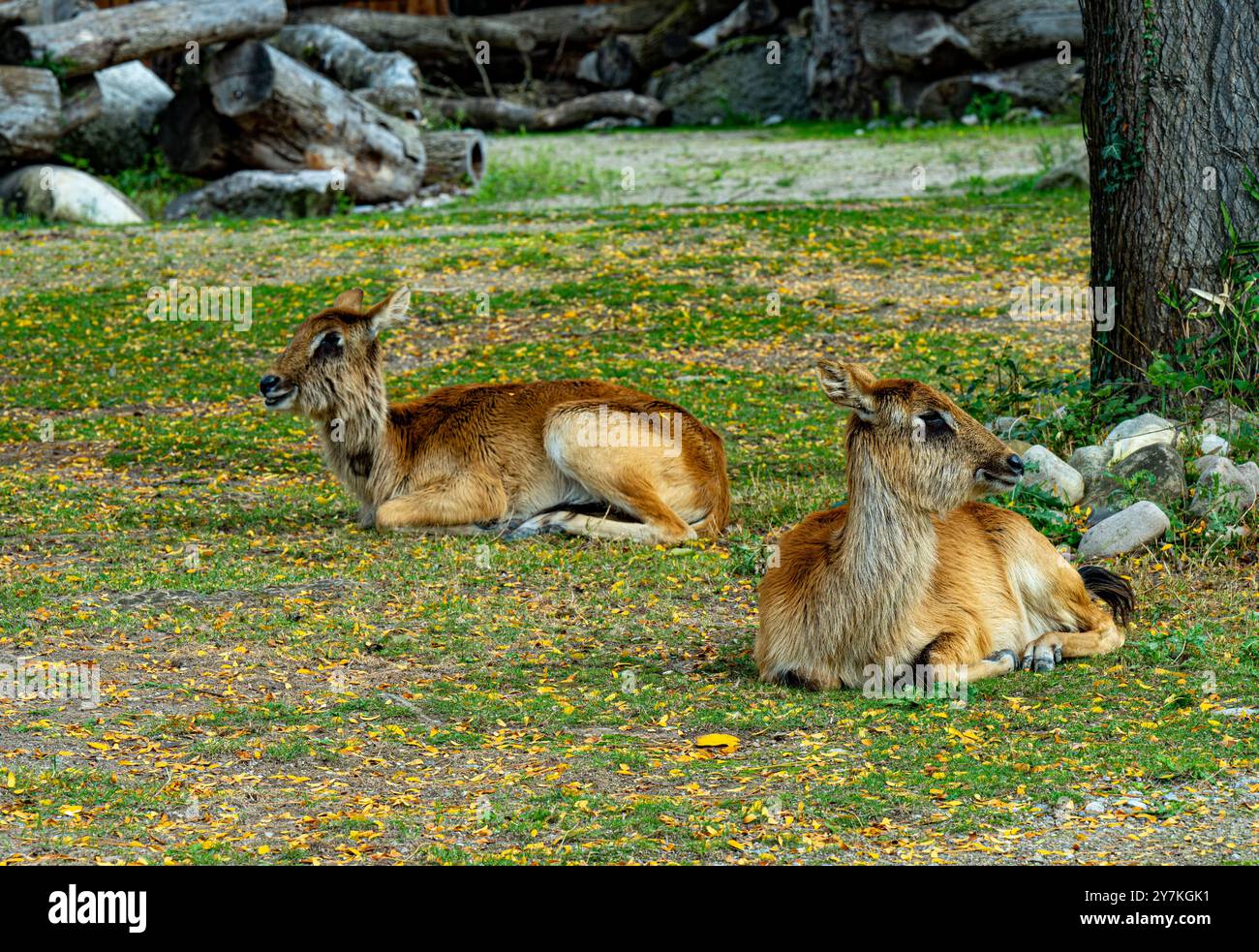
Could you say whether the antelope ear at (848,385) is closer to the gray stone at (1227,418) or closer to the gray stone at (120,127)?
the gray stone at (1227,418)

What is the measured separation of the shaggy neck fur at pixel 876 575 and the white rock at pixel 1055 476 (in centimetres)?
253

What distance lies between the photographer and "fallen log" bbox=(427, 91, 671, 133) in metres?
27.2

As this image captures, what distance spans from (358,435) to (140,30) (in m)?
10.8

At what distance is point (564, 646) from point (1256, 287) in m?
4.39

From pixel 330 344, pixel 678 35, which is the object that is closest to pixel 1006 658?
pixel 330 344

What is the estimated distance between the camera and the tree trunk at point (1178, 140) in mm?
9391

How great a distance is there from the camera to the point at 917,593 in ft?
21.9

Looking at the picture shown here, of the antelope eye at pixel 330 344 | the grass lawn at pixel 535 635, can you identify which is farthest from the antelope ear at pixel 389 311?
the grass lawn at pixel 535 635

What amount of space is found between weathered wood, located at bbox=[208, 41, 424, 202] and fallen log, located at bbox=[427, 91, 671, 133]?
265 inches

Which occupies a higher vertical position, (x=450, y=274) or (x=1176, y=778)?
(x=450, y=274)

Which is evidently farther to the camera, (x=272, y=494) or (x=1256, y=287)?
(x=272, y=494)

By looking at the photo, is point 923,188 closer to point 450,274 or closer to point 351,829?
point 450,274

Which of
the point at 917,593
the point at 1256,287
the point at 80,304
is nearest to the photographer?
the point at 917,593

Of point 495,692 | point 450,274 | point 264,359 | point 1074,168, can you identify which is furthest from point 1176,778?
point 1074,168
